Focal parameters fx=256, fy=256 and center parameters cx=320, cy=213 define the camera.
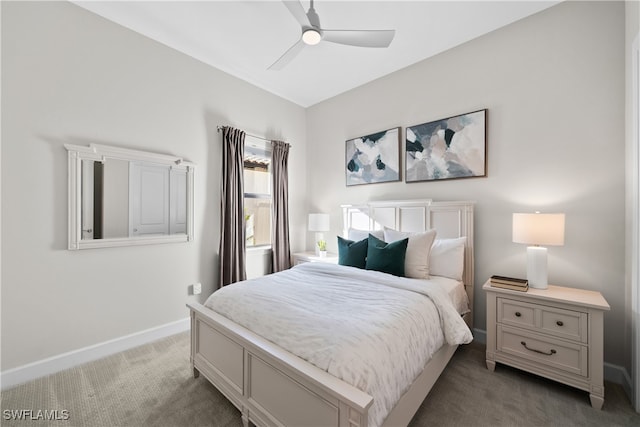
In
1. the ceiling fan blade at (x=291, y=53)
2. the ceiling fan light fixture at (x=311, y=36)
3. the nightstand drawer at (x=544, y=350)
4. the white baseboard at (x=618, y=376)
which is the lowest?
the white baseboard at (x=618, y=376)

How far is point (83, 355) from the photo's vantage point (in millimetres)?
2174

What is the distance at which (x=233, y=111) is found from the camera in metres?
3.31

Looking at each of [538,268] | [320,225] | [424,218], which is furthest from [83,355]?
[538,268]

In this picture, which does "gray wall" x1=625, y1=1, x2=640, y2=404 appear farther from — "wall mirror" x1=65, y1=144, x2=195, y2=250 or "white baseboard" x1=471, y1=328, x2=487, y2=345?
"wall mirror" x1=65, y1=144, x2=195, y2=250

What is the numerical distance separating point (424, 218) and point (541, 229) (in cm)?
107

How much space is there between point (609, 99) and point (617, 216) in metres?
0.91

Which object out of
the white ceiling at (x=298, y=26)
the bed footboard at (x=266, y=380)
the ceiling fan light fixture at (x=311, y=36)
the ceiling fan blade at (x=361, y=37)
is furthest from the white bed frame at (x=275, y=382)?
the white ceiling at (x=298, y=26)

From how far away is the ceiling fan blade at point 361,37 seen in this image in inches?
78.6

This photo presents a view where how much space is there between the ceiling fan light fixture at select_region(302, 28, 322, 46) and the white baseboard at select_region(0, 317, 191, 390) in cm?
301

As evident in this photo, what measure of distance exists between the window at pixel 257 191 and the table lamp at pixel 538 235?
2958 mm

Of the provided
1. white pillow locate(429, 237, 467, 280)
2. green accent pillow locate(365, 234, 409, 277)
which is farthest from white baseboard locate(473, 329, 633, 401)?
green accent pillow locate(365, 234, 409, 277)

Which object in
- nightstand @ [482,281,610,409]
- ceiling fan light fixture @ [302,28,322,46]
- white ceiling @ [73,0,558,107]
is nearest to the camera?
nightstand @ [482,281,610,409]

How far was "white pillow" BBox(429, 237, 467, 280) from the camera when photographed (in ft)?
7.97

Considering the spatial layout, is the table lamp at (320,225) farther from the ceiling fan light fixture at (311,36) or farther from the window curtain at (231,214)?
the ceiling fan light fixture at (311,36)
